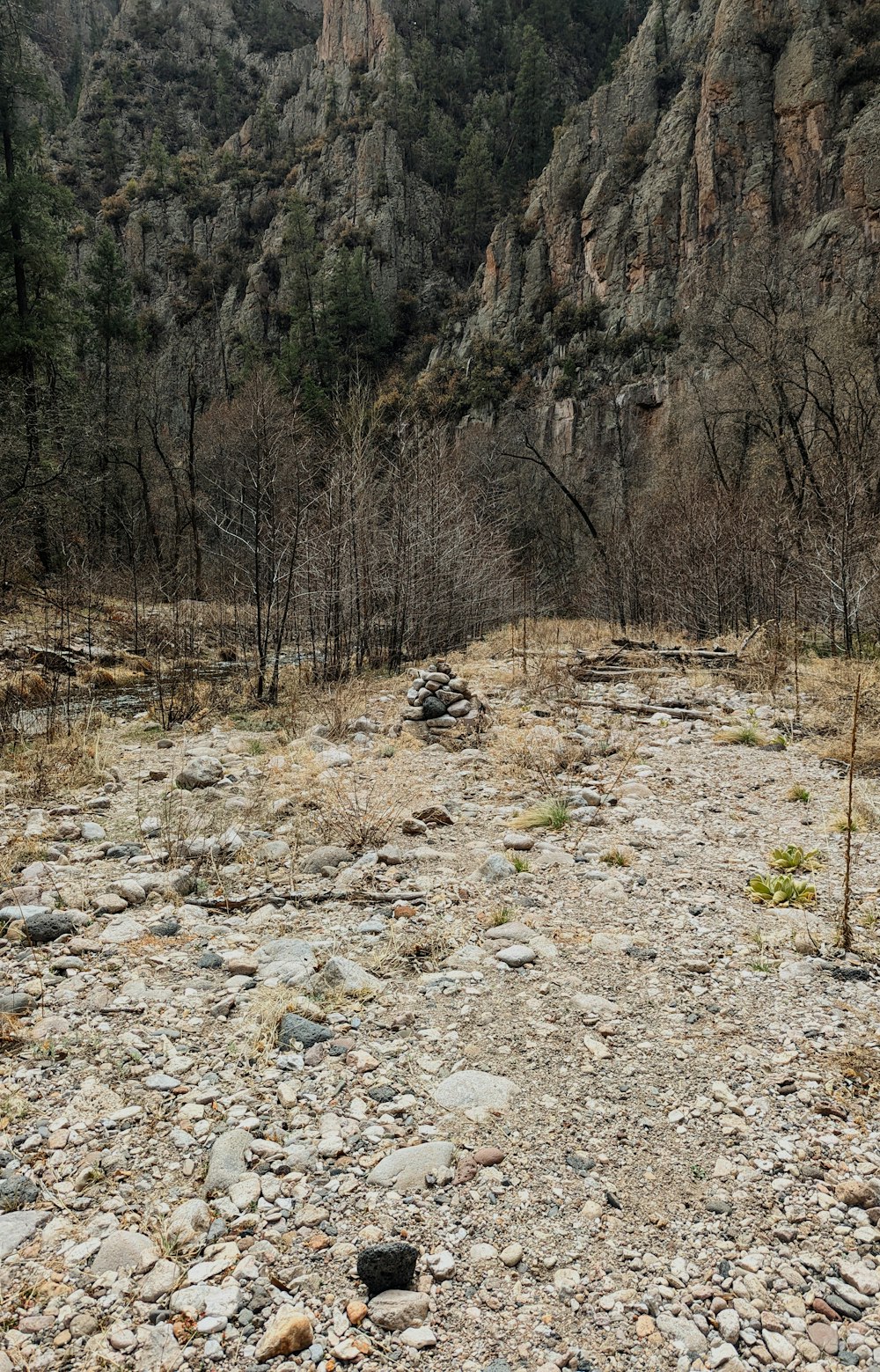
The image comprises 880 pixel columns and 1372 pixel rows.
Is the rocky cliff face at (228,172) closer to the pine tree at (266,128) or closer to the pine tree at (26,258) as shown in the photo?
the pine tree at (266,128)

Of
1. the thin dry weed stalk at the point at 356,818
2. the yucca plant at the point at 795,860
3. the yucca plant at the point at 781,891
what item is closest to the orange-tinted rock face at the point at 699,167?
the thin dry weed stalk at the point at 356,818

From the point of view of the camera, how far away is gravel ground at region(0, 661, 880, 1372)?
1684 millimetres

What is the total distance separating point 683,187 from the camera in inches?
1511

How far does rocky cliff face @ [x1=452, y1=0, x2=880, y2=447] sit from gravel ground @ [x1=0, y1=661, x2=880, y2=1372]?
33.0m

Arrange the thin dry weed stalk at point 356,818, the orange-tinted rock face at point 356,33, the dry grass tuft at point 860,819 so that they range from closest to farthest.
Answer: the dry grass tuft at point 860,819 → the thin dry weed stalk at point 356,818 → the orange-tinted rock face at point 356,33

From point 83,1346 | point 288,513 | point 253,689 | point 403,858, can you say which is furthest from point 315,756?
point 288,513

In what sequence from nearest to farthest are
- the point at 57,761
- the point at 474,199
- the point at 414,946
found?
1. the point at 414,946
2. the point at 57,761
3. the point at 474,199

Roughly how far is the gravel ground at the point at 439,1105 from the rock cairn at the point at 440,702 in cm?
342

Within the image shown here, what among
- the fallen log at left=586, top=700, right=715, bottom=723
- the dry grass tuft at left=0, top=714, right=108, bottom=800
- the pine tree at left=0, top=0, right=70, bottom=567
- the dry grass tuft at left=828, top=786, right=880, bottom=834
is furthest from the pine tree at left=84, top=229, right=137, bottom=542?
the dry grass tuft at left=828, top=786, right=880, bottom=834

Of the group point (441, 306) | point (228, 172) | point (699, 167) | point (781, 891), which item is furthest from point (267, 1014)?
point (228, 172)

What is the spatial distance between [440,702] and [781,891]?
5.10 m

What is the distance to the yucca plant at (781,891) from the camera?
12.2ft

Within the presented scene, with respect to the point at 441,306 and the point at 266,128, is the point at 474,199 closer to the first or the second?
the point at 441,306

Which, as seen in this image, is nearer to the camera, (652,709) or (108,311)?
(652,709)
